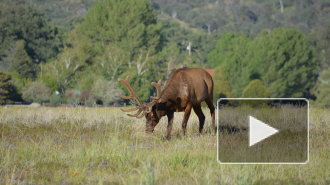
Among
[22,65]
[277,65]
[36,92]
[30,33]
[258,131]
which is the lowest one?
[258,131]

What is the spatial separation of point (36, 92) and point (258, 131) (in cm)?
4463

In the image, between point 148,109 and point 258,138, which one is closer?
point 258,138

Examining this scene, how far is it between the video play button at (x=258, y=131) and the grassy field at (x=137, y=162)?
482 millimetres

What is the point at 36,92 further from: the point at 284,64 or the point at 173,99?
the point at 284,64

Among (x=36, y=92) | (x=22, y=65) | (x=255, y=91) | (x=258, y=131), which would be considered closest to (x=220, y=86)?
(x=255, y=91)

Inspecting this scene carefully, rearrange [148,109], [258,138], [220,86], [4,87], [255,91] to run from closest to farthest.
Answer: [258,138] < [148,109] < [4,87] < [255,91] < [220,86]

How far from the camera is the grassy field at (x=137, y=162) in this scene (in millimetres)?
7691

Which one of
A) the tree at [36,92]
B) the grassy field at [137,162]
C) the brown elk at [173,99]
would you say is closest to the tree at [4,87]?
the tree at [36,92]

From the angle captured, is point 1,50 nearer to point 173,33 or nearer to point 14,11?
point 14,11

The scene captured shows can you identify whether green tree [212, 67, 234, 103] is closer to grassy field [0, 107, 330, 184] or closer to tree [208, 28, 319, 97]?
tree [208, 28, 319, 97]

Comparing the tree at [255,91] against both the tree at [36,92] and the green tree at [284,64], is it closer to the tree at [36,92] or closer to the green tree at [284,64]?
the green tree at [284,64]

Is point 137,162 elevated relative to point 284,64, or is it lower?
lower

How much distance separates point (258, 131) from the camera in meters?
7.30

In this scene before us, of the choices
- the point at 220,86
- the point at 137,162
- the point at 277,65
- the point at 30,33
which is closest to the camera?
the point at 137,162
